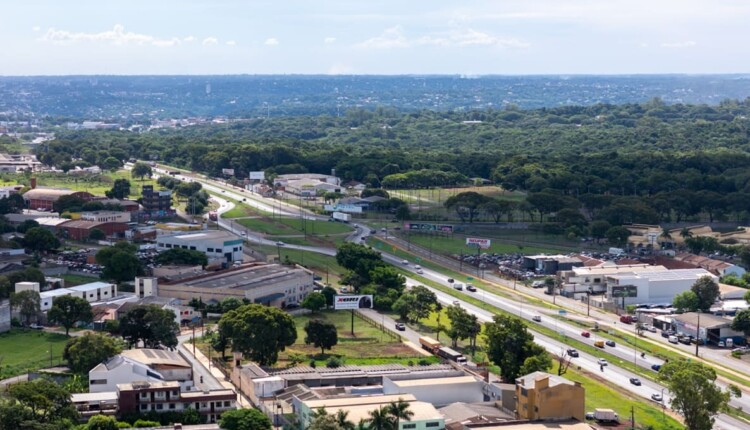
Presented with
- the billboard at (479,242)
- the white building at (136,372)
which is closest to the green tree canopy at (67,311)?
the white building at (136,372)

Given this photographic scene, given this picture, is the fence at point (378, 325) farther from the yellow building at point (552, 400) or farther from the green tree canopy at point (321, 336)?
the yellow building at point (552, 400)

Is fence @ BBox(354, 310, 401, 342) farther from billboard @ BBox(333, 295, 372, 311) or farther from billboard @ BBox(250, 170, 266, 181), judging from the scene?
billboard @ BBox(250, 170, 266, 181)

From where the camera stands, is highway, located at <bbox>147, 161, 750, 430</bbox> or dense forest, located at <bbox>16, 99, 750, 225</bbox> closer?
highway, located at <bbox>147, 161, 750, 430</bbox>

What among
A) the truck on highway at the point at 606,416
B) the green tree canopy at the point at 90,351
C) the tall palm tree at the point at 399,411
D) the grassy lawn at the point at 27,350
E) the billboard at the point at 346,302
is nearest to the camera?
the tall palm tree at the point at 399,411

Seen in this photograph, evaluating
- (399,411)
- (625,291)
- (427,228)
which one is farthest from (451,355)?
(427,228)

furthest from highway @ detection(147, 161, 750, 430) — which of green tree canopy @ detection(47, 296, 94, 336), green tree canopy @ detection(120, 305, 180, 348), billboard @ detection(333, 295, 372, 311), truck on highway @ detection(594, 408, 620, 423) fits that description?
green tree canopy @ detection(47, 296, 94, 336)
